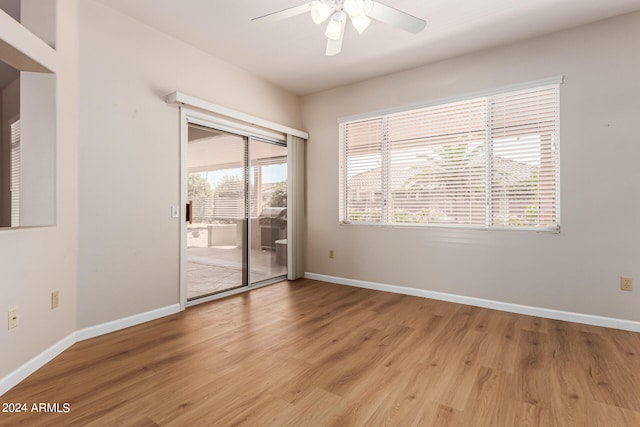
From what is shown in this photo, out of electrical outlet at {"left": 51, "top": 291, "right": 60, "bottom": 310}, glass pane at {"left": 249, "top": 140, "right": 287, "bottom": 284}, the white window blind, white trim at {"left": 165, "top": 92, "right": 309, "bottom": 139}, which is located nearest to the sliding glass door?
glass pane at {"left": 249, "top": 140, "right": 287, "bottom": 284}

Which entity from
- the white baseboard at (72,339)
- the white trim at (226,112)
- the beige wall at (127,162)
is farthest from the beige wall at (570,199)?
the white baseboard at (72,339)

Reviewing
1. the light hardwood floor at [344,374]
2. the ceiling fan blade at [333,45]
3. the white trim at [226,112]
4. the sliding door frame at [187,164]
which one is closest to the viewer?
the light hardwood floor at [344,374]

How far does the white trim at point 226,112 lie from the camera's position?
3.15 meters

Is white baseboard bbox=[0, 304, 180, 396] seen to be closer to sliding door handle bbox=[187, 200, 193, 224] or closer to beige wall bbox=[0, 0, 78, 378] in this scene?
beige wall bbox=[0, 0, 78, 378]

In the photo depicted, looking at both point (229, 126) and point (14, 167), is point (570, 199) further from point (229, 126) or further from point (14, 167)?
point (14, 167)

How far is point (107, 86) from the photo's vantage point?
2.76 meters

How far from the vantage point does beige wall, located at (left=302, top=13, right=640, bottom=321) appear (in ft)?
9.34

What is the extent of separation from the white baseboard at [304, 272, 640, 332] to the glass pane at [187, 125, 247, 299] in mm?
1593

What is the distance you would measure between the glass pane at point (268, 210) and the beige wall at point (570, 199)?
1645 millimetres

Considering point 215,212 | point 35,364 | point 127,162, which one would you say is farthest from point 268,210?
point 35,364

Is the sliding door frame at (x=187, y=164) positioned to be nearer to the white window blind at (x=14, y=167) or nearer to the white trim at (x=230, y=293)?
the white trim at (x=230, y=293)

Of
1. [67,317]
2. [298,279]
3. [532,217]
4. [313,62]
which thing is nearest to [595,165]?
[532,217]

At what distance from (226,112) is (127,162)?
1.23 m

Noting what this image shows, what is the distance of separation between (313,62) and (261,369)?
3388 mm
